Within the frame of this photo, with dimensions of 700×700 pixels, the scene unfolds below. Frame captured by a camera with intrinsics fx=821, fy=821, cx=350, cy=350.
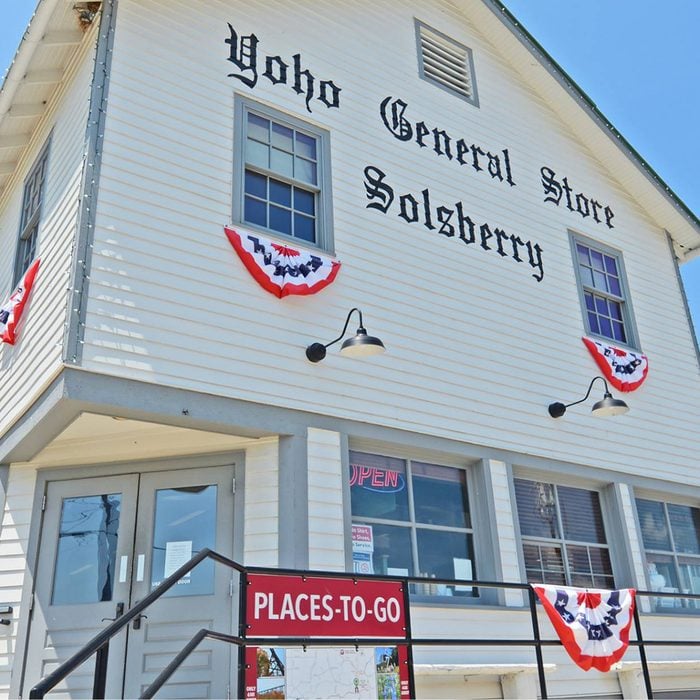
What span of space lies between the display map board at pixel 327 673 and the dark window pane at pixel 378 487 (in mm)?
1921

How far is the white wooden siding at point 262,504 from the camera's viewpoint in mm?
6449

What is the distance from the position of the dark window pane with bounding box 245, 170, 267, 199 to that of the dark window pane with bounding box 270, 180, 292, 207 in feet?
0.27

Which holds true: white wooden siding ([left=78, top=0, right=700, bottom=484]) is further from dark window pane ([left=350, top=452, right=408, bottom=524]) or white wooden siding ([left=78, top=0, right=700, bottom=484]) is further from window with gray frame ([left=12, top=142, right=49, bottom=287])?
window with gray frame ([left=12, top=142, right=49, bottom=287])

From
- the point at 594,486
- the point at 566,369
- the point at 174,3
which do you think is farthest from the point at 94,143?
the point at 594,486

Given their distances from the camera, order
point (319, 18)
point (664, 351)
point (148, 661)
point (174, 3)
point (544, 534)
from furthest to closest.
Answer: point (664, 351) → point (319, 18) → point (544, 534) → point (174, 3) → point (148, 661)

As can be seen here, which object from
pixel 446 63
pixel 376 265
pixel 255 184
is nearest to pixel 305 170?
pixel 255 184

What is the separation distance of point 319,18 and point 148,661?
6.73 meters

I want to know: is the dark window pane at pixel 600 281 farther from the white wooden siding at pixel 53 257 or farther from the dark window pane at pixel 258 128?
the white wooden siding at pixel 53 257

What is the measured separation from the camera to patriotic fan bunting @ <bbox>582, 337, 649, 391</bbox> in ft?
32.3

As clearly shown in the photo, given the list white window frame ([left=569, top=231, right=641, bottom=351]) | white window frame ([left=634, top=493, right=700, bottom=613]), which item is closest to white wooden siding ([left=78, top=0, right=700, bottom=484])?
white window frame ([left=569, top=231, right=641, bottom=351])

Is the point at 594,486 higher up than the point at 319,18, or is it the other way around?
the point at 319,18

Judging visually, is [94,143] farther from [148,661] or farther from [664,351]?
[664,351]

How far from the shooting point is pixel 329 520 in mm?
6738

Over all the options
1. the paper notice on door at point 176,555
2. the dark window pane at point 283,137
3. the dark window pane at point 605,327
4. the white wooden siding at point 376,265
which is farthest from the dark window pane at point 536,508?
the dark window pane at point 283,137
